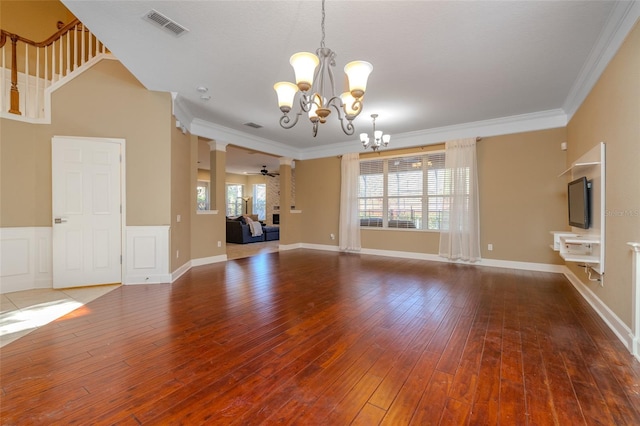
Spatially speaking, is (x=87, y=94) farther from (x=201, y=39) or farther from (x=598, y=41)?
(x=598, y=41)

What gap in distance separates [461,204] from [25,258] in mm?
7224

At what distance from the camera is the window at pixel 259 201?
42.8ft

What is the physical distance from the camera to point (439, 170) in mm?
6008

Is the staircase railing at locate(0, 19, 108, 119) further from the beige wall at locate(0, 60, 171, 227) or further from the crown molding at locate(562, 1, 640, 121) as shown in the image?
the crown molding at locate(562, 1, 640, 121)

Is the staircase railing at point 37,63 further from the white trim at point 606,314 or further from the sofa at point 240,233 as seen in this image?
the white trim at point 606,314

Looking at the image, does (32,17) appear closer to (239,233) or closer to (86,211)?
(86,211)

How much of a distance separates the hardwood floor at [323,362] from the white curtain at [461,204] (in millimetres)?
1882

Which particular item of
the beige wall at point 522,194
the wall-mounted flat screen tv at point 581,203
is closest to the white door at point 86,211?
the wall-mounted flat screen tv at point 581,203

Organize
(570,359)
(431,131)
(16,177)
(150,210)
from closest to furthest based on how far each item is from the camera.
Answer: (570,359) → (16,177) → (150,210) → (431,131)

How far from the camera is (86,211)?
387 cm

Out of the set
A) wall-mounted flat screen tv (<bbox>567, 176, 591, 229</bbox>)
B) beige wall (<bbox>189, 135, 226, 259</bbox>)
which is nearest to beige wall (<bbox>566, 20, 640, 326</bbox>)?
wall-mounted flat screen tv (<bbox>567, 176, 591, 229</bbox>)

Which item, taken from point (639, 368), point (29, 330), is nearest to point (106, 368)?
point (29, 330)

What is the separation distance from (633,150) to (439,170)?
374cm

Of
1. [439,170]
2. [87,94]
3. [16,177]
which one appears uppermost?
[87,94]
